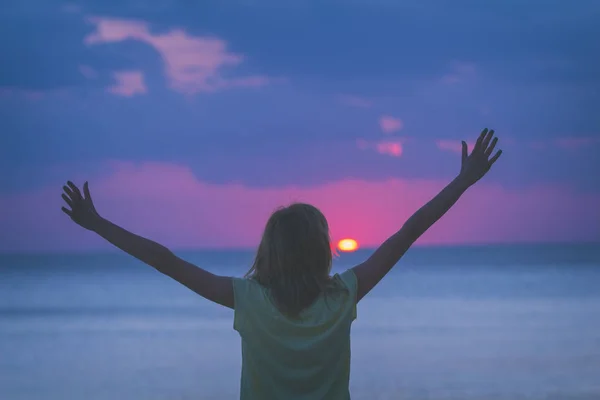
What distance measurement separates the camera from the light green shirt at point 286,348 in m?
2.17

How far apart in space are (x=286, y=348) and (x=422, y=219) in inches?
22.3

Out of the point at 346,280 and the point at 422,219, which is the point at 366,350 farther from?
the point at 346,280

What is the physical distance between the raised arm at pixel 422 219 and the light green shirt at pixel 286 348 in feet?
0.55

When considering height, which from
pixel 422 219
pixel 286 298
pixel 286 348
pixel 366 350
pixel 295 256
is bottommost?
pixel 286 348

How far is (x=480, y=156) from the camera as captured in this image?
8.39 ft

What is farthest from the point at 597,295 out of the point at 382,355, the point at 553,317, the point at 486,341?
the point at 382,355

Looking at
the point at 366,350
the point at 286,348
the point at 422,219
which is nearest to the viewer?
the point at 286,348

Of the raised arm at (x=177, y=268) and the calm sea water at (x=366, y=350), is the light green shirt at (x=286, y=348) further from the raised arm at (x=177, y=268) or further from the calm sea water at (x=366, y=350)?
the calm sea water at (x=366, y=350)

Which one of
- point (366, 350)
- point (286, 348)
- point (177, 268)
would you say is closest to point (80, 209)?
point (177, 268)

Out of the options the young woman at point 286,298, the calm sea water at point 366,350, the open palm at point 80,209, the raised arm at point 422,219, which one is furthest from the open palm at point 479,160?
the calm sea water at point 366,350

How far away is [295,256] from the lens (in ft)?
7.31

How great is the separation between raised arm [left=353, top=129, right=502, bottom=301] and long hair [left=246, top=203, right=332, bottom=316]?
125mm

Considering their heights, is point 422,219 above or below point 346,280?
A: above

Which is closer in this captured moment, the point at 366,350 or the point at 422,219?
the point at 422,219
